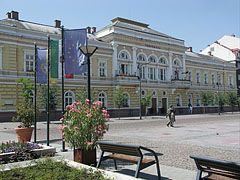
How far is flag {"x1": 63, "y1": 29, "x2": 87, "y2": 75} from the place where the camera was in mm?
10727

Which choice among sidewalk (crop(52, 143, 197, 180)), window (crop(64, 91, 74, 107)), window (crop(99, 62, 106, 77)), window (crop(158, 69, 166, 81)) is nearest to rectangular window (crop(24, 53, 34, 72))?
window (crop(64, 91, 74, 107))

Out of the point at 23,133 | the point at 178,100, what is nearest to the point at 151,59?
the point at 178,100

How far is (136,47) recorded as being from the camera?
129 feet

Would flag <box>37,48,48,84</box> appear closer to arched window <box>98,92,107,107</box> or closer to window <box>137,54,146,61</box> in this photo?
arched window <box>98,92,107,107</box>

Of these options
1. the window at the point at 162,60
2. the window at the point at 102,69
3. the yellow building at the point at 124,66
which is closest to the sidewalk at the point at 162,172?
the yellow building at the point at 124,66

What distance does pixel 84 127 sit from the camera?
694 centimetres

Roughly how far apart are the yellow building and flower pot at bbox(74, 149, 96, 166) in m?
22.6

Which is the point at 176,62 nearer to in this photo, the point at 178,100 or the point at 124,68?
the point at 178,100

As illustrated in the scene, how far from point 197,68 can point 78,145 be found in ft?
152

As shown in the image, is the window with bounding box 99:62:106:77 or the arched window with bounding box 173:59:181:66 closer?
the window with bounding box 99:62:106:77

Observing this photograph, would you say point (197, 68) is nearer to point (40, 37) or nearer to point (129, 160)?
point (40, 37)

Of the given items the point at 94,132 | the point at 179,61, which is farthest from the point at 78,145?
the point at 179,61

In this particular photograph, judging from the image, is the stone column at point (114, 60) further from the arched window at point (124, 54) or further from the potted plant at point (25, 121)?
the potted plant at point (25, 121)

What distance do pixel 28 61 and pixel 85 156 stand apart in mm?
25742
